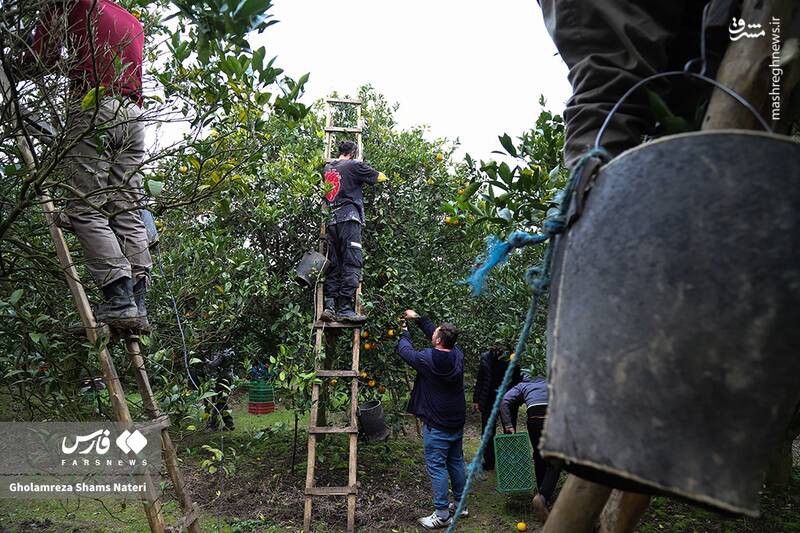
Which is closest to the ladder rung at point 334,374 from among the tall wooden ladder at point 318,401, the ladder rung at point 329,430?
the tall wooden ladder at point 318,401

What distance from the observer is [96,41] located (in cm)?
279

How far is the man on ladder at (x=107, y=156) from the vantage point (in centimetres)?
263

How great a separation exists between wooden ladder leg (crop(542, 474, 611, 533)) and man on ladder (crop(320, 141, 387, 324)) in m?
4.99

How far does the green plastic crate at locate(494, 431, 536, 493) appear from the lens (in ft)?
18.9

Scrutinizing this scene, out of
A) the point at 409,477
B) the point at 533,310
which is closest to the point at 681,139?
the point at 533,310

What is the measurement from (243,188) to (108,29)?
3.48 ft

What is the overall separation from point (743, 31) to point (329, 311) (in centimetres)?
529

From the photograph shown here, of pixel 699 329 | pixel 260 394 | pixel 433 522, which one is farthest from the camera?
pixel 260 394

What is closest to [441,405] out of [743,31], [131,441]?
[131,441]

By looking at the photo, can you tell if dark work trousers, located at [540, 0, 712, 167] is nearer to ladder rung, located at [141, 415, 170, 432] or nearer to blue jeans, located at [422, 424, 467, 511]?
ladder rung, located at [141, 415, 170, 432]

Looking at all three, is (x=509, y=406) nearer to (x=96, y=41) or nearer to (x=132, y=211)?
(x=132, y=211)

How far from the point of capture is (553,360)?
0.92m

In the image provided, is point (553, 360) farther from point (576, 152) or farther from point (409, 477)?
point (409, 477)

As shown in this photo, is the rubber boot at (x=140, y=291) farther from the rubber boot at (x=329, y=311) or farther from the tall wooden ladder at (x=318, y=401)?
the rubber boot at (x=329, y=311)
